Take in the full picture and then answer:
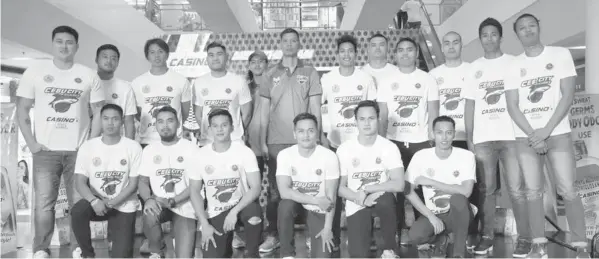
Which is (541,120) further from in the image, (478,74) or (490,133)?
(478,74)

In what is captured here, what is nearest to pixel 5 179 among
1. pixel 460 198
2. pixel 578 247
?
pixel 460 198

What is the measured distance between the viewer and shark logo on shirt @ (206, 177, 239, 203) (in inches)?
165

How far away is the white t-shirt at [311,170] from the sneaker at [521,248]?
1.33 meters

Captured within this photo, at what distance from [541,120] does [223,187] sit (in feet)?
7.40

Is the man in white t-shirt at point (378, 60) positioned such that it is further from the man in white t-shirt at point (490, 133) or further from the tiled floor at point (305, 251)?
the tiled floor at point (305, 251)

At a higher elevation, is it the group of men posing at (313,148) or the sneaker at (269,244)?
the group of men posing at (313,148)

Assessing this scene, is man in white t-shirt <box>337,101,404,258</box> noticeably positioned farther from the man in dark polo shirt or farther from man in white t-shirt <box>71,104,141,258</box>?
man in white t-shirt <box>71,104,141,258</box>

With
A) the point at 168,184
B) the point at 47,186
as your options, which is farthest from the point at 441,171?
the point at 47,186

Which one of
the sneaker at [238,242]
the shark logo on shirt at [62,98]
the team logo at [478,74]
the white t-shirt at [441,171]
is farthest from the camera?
the sneaker at [238,242]

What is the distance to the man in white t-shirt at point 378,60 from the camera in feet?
16.1

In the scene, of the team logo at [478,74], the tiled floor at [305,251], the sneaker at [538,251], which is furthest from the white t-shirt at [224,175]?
the sneaker at [538,251]

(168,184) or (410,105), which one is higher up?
(410,105)

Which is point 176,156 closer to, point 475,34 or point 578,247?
point 578,247

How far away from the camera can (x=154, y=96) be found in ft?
16.0
